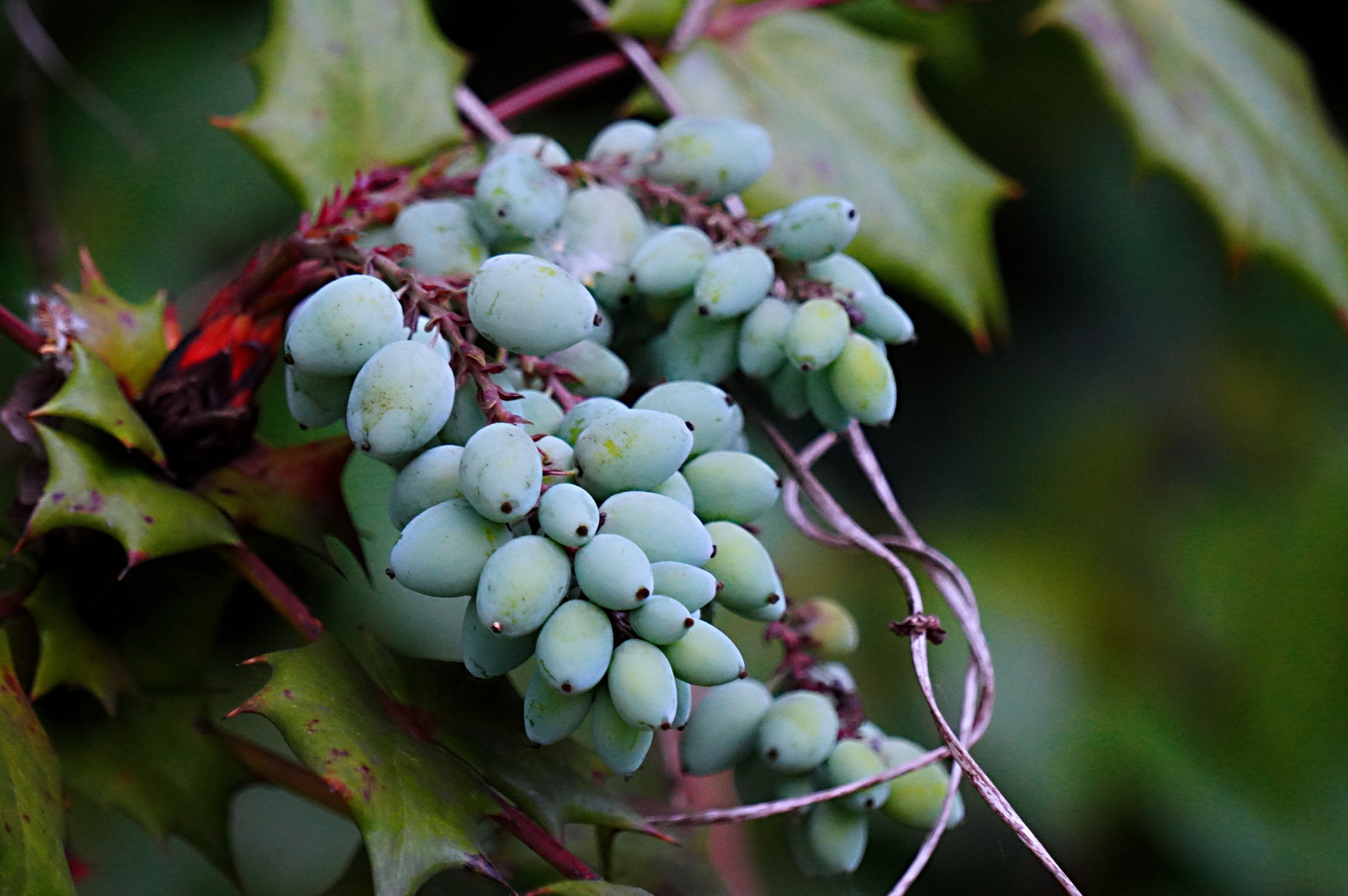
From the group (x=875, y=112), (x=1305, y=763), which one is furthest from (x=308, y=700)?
(x=1305, y=763)

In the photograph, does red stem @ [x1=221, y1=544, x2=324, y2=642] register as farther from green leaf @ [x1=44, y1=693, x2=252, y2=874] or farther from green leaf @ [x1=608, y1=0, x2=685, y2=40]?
green leaf @ [x1=608, y1=0, x2=685, y2=40]

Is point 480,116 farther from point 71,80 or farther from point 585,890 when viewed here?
point 71,80

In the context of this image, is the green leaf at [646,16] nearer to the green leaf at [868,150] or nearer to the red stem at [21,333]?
the green leaf at [868,150]

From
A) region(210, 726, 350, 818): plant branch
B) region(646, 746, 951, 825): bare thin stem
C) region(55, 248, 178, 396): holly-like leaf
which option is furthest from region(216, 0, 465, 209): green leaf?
region(646, 746, 951, 825): bare thin stem

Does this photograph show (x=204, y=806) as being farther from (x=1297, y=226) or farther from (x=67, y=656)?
(x=1297, y=226)

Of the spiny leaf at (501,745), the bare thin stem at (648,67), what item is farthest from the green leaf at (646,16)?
the spiny leaf at (501,745)

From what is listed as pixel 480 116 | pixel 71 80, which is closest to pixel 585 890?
pixel 480 116
